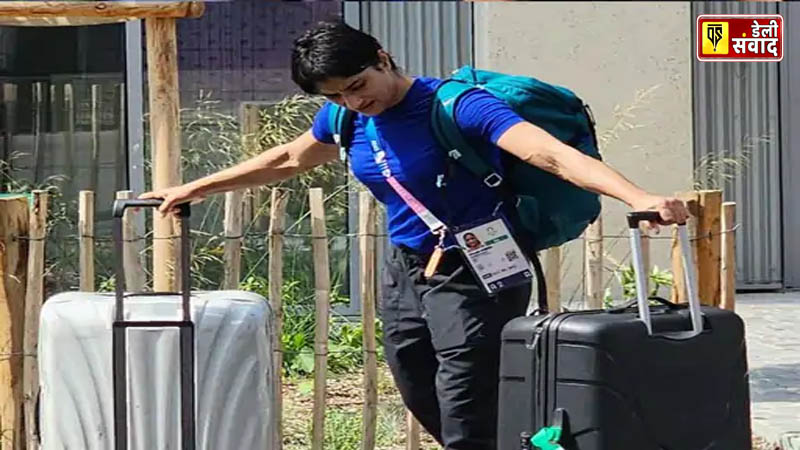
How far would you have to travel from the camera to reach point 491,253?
387 centimetres

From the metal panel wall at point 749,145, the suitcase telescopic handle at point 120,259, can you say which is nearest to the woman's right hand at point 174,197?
the suitcase telescopic handle at point 120,259

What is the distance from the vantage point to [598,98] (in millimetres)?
9141

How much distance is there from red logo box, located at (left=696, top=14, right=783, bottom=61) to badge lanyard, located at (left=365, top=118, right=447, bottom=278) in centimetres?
599

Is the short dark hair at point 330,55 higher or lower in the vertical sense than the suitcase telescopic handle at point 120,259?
higher

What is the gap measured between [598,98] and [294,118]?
224 centimetres

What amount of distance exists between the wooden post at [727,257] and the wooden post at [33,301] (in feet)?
8.13

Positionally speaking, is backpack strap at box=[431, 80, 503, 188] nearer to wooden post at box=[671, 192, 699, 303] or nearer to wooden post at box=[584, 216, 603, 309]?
wooden post at box=[584, 216, 603, 309]

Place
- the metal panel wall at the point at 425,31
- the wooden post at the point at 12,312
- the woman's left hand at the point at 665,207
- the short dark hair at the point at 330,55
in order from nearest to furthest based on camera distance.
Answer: the woman's left hand at the point at 665,207, the short dark hair at the point at 330,55, the wooden post at the point at 12,312, the metal panel wall at the point at 425,31

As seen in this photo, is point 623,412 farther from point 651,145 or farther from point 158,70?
point 651,145

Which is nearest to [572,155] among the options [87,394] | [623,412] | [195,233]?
[623,412]

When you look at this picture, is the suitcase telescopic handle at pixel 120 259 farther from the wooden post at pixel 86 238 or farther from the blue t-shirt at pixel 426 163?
the wooden post at pixel 86 238

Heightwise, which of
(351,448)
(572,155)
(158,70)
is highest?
(158,70)

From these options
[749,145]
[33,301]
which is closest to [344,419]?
[33,301]

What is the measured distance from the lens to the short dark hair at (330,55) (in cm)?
371
